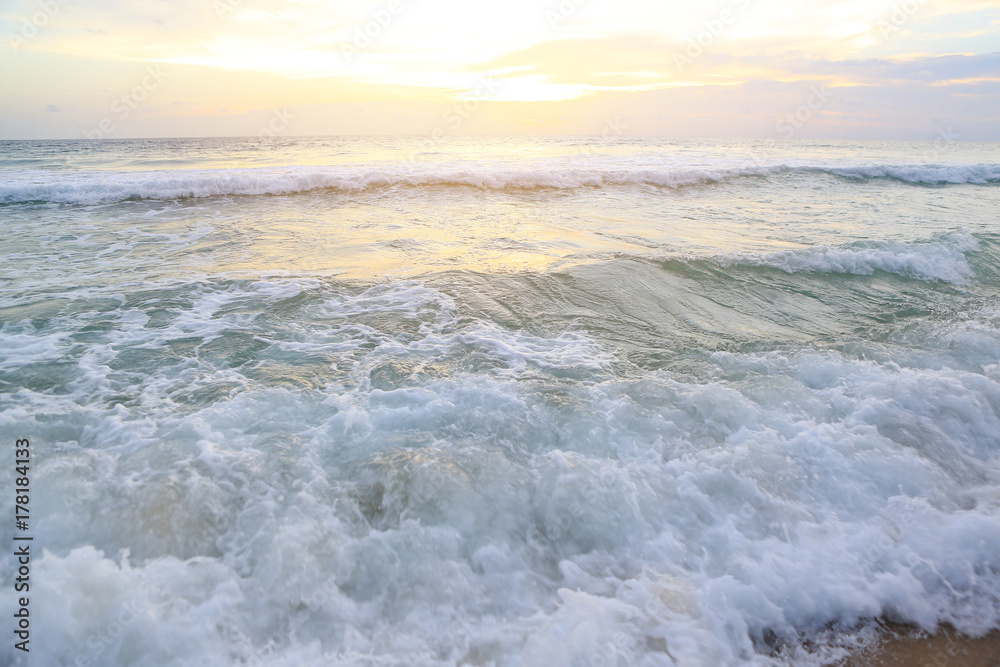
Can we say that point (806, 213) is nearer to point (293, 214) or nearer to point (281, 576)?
point (293, 214)

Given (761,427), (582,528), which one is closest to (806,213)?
(761,427)

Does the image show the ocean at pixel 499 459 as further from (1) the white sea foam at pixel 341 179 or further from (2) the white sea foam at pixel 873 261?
(1) the white sea foam at pixel 341 179

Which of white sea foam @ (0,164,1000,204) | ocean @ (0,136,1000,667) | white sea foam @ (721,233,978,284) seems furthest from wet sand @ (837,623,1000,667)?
white sea foam @ (0,164,1000,204)

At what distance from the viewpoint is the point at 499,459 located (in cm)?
306

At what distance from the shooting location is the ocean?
219 centimetres

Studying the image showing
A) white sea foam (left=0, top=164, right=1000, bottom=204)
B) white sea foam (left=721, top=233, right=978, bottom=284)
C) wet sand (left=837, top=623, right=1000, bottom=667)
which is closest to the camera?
wet sand (left=837, top=623, right=1000, bottom=667)

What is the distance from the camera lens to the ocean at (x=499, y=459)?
2189 millimetres

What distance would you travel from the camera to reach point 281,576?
7.63ft

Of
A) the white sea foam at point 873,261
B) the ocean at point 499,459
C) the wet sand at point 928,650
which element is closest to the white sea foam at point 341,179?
the ocean at point 499,459

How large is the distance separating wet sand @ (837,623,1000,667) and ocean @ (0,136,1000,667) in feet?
0.19

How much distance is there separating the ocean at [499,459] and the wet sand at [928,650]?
6cm

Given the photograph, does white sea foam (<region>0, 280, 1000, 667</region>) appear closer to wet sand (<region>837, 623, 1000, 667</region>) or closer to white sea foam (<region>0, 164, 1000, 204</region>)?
wet sand (<region>837, 623, 1000, 667</region>)

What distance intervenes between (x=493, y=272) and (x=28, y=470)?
5137 millimetres

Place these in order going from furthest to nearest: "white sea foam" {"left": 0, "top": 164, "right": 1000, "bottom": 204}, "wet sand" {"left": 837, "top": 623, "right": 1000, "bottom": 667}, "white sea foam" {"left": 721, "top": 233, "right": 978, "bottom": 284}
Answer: "white sea foam" {"left": 0, "top": 164, "right": 1000, "bottom": 204}, "white sea foam" {"left": 721, "top": 233, "right": 978, "bottom": 284}, "wet sand" {"left": 837, "top": 623, "right": 1000, "bottom": 667}
